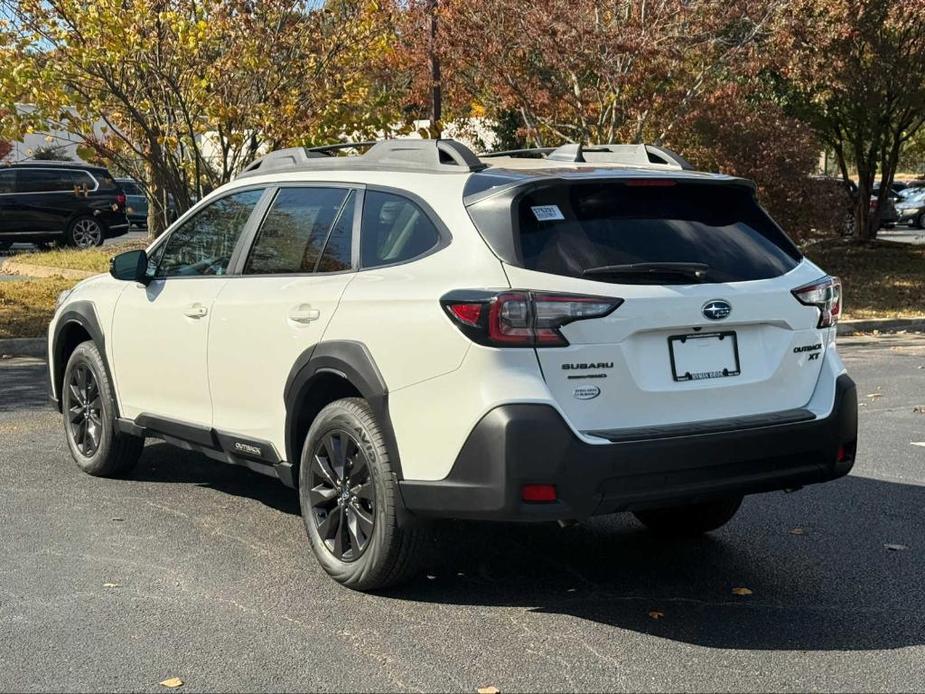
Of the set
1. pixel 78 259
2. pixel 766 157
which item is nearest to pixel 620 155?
pixel 766 157

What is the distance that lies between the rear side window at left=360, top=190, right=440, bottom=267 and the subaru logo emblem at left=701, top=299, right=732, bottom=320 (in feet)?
3.45

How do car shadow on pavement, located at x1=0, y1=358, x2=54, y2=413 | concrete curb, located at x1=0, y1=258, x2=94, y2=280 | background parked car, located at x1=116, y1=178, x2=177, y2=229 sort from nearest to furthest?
car shadow on pavement, located at x1=0, y1=358, x2=54, y2=413
concrete curb, located at x1=0, y1=258, x2=94, y2=280
background parked car, located at x1=116, y1=178, x2=177, y2=229

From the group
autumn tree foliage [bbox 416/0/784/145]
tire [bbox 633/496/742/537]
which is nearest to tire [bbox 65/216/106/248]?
autumn tree foliage [bbox 416/0/784/145]

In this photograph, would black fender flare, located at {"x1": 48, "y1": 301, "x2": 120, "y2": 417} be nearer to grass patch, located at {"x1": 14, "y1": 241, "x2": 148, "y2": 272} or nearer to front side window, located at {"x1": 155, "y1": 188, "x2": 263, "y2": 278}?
front side window, located at {"x1": 155, "y1": 188, "x2": 263, "y2": 278}

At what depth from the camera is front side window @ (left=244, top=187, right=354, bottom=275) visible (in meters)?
5.44

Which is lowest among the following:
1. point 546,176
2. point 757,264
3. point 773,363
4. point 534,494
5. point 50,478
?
point 50,478

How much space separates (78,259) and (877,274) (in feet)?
46.1

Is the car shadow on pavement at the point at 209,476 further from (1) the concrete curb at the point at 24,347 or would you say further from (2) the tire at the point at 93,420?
(1) the concrete curb at the point at 24,347

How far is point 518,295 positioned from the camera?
4.41m

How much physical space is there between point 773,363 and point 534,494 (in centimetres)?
116

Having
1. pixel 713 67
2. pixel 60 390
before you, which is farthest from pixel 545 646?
pixel 713 67

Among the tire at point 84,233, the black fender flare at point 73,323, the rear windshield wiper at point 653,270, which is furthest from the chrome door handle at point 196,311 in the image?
the tire at point 84,233

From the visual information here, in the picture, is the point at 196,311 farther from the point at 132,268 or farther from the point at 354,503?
the point at 354,503

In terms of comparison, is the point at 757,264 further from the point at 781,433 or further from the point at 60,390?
the point at 60,390
